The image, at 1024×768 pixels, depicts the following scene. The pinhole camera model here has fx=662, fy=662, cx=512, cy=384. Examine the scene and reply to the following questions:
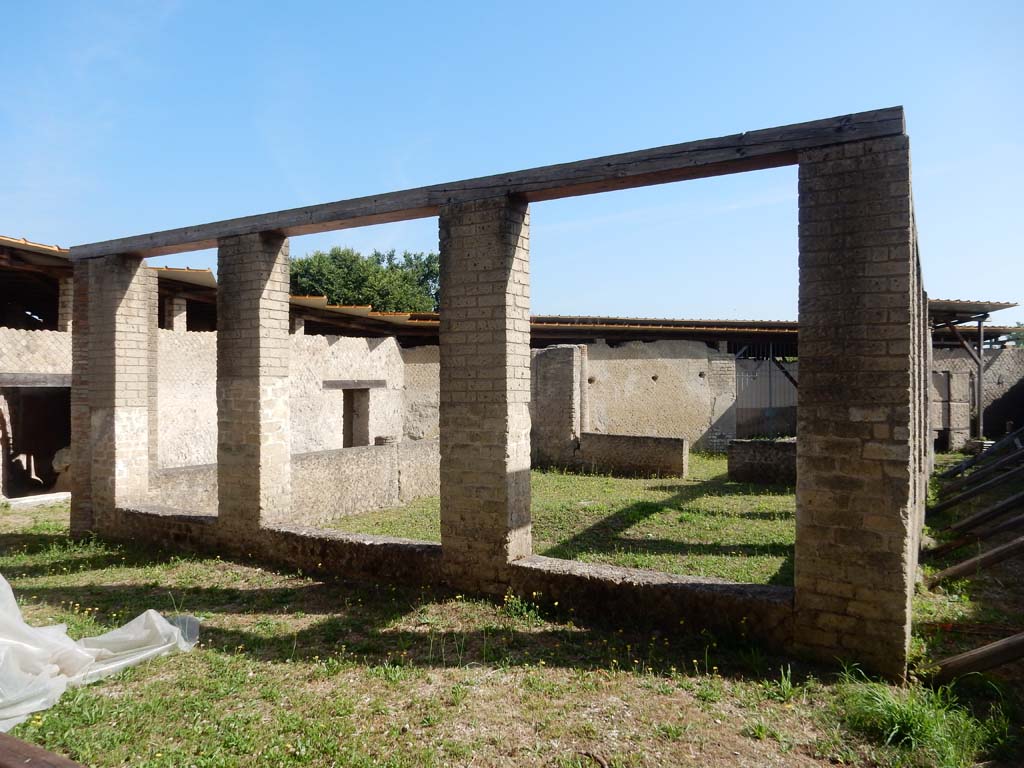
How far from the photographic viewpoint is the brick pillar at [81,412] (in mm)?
8062

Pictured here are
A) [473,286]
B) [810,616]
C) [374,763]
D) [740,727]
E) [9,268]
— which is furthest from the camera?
[9,268]

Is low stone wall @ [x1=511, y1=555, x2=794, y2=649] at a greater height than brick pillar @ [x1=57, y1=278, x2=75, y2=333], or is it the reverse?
brick pillar @ [x1=57, y1=278, x2=75, y2=333]

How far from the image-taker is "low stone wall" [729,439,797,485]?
11781 mm

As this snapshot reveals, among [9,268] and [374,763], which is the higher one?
[9,268]

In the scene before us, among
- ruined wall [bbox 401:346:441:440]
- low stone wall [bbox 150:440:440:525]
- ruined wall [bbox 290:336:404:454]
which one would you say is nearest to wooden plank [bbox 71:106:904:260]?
low stone wall [bbox 150:440:440:525]

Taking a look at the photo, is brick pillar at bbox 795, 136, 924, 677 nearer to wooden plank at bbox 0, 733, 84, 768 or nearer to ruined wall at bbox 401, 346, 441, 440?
wooden plank at bbox 0, 733, 84, 768

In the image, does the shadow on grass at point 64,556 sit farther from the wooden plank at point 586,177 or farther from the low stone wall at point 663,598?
the low stone wall at point 663,598

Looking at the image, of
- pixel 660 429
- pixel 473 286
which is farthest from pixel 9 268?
pixel 660 429

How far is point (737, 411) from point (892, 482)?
48.9ft

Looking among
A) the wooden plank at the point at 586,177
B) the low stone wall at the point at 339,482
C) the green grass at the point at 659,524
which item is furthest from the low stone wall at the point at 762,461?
the wooden plank at the point at 586,177

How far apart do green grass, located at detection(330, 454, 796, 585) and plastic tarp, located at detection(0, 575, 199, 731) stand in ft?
12.5

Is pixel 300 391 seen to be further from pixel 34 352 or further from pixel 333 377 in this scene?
pixel 34 352

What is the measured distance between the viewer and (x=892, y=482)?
12.8ft

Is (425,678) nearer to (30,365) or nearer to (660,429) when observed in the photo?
(30,365)
